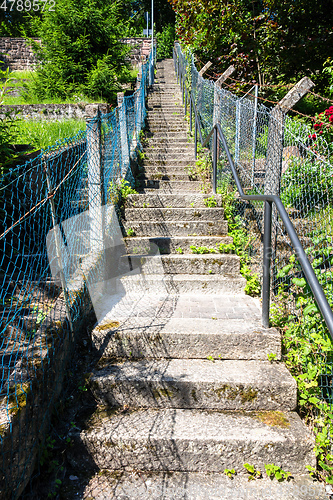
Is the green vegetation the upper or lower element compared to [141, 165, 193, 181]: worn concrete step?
lower

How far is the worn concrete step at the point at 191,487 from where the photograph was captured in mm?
1834

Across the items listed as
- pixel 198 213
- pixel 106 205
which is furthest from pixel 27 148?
pixel 198 213

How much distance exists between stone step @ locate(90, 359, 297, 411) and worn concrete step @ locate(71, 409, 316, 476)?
15cm

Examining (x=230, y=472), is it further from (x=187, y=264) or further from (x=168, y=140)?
(x=168, y=140)

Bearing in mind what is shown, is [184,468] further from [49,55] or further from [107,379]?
[49,55]

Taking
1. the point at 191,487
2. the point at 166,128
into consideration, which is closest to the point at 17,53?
the point at 166,128

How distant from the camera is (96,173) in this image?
3.29 metres

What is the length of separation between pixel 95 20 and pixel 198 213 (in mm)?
9520

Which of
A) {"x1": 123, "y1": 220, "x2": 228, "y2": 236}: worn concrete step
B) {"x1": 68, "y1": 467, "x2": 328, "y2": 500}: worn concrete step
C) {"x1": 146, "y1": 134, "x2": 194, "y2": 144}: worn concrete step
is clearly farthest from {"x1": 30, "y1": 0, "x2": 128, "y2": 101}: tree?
{"x1": 68, "y1": 467, "x2": 328, "y2": 500}: worn concrete step

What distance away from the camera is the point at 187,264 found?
3.54 m

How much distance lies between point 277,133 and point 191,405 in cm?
218

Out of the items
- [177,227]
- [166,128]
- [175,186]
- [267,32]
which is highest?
[267,32]

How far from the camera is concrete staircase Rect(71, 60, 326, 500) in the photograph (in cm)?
195

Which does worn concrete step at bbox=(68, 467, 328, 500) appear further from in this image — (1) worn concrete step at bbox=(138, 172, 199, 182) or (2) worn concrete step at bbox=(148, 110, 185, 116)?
(2) worn concrete step at bbox=(148, 110, 185, 116)
